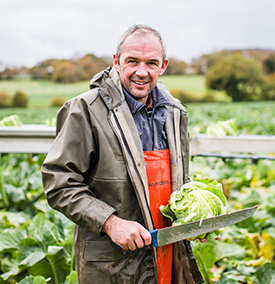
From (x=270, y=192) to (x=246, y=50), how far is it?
7608cm

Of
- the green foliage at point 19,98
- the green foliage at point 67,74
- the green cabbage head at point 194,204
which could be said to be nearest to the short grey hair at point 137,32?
the green cabbage head at point 194,204

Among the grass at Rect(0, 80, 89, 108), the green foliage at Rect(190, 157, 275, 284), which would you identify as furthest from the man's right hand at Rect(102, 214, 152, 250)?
the grass at Rect(0, 80, 89, 108)

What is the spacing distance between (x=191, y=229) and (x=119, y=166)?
553mm

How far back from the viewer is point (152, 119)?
77.7 inches

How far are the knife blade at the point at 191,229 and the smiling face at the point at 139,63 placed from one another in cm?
82

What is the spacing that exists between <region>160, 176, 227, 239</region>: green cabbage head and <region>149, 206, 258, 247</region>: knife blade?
0.20ft

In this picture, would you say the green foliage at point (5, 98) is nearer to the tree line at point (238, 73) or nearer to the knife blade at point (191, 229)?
the knife blade at point (191, 229)

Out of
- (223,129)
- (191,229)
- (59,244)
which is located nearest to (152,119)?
(191,229)

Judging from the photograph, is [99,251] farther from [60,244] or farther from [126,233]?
[60,244]

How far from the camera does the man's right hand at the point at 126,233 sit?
157 centimetres

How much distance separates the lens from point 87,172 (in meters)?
1.80

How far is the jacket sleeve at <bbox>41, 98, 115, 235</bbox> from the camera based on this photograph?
5.30 ft

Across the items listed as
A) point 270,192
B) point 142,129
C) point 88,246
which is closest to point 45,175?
point 88,246

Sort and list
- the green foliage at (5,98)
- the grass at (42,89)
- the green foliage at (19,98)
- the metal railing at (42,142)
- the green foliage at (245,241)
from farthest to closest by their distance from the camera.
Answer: the grass at (42,89)
the green foliage at (19,98)
the green foliage at (5,98)
the metal railing at (42,142)
the green foliage at (245,241)
